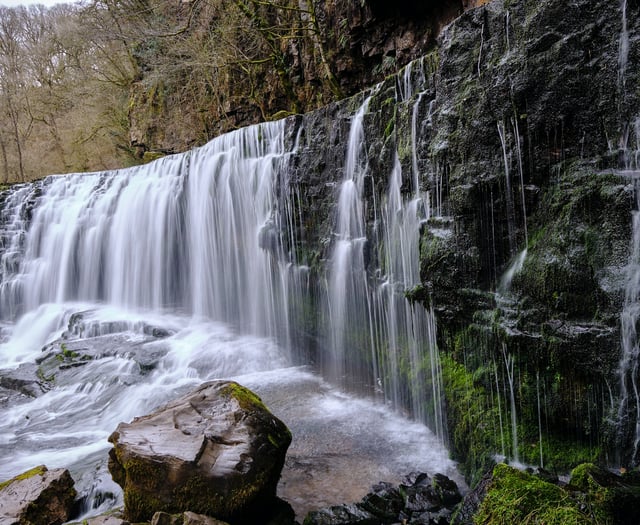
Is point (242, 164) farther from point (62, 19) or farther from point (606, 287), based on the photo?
point (62, 19)

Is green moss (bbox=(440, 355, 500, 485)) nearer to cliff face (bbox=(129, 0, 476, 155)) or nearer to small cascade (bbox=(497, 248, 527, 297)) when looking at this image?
small cascade (bbox=(497, 248, 527, 297))

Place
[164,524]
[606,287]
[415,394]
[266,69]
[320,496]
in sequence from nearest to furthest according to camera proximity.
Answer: [164,524], [606,287], [320,496], [415,394], [266,69]

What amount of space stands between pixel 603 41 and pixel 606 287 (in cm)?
178

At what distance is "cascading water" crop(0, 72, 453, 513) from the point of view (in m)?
5.14

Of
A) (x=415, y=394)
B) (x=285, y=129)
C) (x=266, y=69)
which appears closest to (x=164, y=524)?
(x=415, y=394)

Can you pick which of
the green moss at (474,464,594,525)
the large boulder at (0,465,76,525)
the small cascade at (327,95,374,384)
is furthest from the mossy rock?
the large boulder at (0,465,76,525)

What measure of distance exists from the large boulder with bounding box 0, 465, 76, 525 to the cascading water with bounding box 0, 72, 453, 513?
27 centimetres

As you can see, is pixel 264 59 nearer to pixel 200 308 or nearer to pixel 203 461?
pixel 200 308

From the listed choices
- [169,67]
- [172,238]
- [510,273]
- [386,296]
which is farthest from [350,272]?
[169,67]

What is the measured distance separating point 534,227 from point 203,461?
3.15m

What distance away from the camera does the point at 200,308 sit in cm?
971

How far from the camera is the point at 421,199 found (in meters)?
4.75

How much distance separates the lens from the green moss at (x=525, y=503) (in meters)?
2.36

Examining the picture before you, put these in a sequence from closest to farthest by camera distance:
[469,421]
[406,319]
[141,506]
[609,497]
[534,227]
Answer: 1. [609,497]
2. [141,506]
3. [534,227]
4. [469,421]
5. [406,319]
